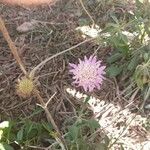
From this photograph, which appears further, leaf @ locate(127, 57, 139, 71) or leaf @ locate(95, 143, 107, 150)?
leaf @ locate(127, 57, 139, 71)

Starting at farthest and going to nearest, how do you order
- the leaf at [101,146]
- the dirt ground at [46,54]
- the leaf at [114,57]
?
the leaf at [114,57]
the dirt ground at [46,54]
the leaf at [101,146]

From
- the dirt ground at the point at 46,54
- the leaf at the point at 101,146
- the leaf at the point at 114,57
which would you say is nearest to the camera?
the leaf at the point at 101,146

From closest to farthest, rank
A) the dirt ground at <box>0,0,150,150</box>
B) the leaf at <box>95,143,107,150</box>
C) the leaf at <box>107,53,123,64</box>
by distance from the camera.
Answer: the leaf at <box>95,143,107,150</box> → the dirt ground at <box>0,0,150,150</box> → the leaf at <box>107,53,123,64</box>

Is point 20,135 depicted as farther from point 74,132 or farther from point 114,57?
point 114,57

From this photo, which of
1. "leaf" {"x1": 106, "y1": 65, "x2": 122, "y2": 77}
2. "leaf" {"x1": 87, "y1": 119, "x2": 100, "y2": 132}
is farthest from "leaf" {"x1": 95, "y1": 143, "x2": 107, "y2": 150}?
"leaf" {"x1": 106, "y1": 65, "x2": 122, "y2": 77}

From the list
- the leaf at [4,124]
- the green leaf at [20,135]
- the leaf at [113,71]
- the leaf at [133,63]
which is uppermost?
the leaf at [133,63]

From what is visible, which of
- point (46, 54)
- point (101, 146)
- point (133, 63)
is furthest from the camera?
point (46, 54)

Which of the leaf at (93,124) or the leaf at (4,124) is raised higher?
the leaf at (4,124)

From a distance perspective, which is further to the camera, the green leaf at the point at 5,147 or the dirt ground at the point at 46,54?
the dirt ground at the point at 46,54

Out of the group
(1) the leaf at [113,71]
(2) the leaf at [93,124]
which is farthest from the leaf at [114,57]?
(2) the leaf at [93,124]

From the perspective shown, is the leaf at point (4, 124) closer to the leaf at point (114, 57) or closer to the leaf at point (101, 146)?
the leaf at point (101, 146)

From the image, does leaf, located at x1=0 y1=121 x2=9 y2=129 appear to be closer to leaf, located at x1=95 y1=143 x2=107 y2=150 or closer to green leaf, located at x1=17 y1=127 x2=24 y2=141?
green leaf, located at x1=17 y1=127 x2=24 y2=141

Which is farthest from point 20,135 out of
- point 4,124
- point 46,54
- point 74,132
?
point 46,54
